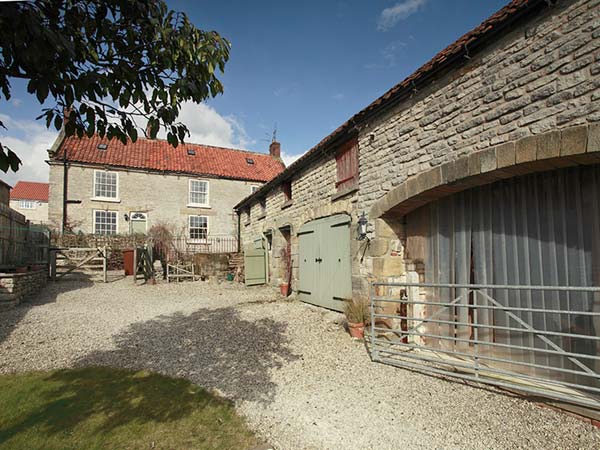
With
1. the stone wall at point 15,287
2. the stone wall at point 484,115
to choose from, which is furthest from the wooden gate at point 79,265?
the stone wall at point 484,115

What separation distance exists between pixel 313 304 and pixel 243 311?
1.90 meters

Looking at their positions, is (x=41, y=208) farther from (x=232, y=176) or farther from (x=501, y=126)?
(x=501, y=126)

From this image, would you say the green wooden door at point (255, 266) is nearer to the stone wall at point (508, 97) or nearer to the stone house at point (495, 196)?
the stone house at point (495, 196)

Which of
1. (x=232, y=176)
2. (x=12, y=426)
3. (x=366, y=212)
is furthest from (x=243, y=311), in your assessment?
(x=232, y=176)

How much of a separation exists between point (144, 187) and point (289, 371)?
18564mm

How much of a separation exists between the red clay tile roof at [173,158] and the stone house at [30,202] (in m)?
26.3

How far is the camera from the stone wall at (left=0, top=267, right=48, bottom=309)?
23.9 feet

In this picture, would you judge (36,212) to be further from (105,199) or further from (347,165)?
(347,165)

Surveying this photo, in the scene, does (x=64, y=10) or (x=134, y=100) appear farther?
(x=134, y=100)

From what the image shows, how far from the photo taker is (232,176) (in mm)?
21922

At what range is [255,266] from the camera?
12.2 meters

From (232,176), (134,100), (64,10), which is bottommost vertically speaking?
(134,100)

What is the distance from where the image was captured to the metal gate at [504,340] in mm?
3166

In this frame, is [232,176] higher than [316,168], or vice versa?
[232,176]
